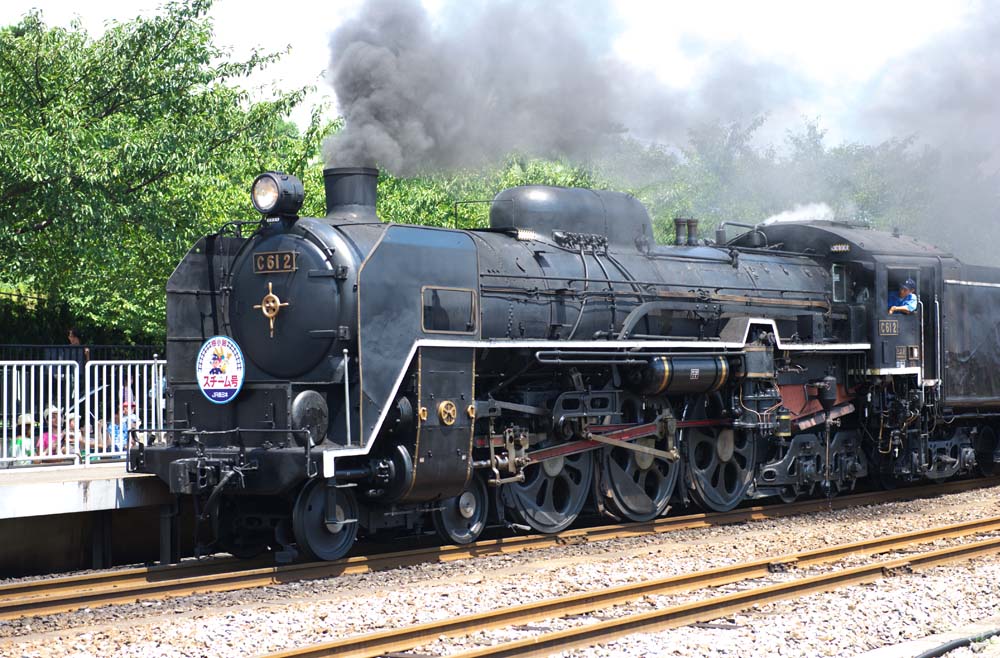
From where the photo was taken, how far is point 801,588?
8.59m

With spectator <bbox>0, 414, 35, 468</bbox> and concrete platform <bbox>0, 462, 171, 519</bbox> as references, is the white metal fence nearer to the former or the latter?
spectator <bbox>0, 414, 35, 468</bbox>

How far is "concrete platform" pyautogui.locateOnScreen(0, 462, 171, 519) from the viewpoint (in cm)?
952

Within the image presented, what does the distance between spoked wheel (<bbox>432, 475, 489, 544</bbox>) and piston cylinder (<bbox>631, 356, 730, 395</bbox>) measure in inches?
86.4

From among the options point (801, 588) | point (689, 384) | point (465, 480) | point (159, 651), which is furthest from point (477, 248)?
point (159, 651)

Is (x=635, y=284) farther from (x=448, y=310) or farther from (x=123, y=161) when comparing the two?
(x=123, y=161)

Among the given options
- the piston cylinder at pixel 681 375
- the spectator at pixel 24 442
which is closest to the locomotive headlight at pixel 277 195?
the spectator at pixel 24 442

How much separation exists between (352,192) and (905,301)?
8068 millimetres

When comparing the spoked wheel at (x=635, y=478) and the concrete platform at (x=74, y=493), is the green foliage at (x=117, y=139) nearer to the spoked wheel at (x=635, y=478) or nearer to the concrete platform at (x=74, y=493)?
the concrete platform at (x=74, y=493)

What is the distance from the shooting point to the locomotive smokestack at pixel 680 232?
14594 millimetres

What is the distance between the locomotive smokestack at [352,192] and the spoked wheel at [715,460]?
4536 mm

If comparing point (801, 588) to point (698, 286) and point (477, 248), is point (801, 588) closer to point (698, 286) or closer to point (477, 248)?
point (477, 248)

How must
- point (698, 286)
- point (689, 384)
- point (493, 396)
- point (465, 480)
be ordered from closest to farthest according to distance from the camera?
point (465, 480) < point (493, 396) < point (689, 384) < point (698, 286)

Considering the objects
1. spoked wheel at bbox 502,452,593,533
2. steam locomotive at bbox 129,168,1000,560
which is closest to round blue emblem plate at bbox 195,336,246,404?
steam locomotive at bbox 129,168,1000,560

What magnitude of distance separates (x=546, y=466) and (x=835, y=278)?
5.99m
